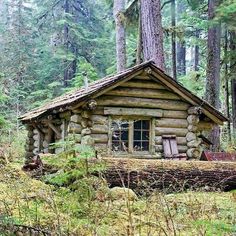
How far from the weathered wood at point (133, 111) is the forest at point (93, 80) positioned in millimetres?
1341

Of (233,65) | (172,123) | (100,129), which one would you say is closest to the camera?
(100,129)

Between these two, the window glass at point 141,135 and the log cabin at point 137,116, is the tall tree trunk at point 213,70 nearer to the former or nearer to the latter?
the log cabin at point 137,116

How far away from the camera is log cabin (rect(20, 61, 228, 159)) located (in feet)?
44.3

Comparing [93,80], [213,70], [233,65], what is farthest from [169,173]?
[93,80]

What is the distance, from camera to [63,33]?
33719mm

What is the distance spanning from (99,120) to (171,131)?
2423 mm

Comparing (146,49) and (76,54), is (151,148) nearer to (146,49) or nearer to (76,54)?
(146,49)

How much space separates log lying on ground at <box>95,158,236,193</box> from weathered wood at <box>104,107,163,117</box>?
168 inches

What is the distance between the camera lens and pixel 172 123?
47.8ft

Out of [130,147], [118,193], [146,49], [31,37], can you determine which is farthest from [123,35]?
[118,193]

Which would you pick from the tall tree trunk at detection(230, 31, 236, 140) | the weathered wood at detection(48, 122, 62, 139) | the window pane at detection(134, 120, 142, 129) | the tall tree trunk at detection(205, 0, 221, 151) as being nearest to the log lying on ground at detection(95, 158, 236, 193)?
the window pane at detection(134, 120, 142, 129)

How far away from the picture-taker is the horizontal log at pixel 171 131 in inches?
569

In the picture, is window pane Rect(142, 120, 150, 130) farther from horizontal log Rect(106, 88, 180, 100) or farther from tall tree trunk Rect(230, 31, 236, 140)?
tall tree trunk Rect(230, 31, 236, 140)

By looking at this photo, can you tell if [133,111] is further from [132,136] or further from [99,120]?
[99,120]
